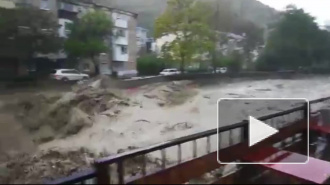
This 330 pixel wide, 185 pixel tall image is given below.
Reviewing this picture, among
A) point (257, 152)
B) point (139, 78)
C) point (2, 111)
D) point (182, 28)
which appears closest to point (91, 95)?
point (139, 78)

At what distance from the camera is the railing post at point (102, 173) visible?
778mm

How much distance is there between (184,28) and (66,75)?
0.64 m

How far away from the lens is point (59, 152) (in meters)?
1.71

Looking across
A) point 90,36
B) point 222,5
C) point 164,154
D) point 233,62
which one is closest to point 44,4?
point 90,36

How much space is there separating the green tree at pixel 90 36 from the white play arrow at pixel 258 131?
85 cm

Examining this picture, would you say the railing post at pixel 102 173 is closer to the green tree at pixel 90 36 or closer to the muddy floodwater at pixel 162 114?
the muddy floodwater at pixel 162 114

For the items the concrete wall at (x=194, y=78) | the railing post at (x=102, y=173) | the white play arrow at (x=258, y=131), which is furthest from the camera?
the concrete wall at (x=194, y=78)

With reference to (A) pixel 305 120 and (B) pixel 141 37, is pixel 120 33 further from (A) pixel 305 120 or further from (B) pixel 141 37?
(A) pixel 305 120

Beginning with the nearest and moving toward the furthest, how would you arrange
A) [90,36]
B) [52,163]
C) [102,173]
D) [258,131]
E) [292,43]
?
[102,173], [258,131], [52,163], [90,36], [292,43]

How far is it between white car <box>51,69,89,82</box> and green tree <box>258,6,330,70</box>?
40.0 inches

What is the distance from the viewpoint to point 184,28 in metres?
1.70

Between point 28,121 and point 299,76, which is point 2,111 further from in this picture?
point 299,76

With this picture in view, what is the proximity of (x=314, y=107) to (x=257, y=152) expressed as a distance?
2.94 ft

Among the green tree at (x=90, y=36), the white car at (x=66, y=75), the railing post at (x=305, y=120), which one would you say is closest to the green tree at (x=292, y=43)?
the railing post at (x=305, y=120)
